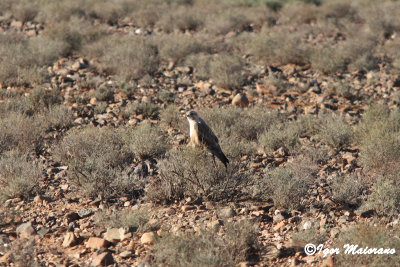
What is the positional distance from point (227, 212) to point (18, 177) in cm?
273

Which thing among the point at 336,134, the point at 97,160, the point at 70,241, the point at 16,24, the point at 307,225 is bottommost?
the point at 336,134

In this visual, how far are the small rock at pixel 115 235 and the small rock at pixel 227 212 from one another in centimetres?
123

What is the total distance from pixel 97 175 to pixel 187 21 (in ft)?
37.0

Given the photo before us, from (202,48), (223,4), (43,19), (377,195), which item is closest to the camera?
(377,195)

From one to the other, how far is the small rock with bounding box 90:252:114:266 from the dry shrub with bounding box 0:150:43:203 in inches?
72.8

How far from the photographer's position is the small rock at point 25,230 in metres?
4.82

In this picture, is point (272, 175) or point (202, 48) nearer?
point (272, 175)

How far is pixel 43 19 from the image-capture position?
52.5 ft

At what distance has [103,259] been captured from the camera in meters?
4.27

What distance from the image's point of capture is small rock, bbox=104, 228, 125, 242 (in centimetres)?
471

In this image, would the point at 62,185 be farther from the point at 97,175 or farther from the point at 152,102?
the point at 152,102

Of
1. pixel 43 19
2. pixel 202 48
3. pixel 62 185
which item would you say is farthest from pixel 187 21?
pixel 62 185

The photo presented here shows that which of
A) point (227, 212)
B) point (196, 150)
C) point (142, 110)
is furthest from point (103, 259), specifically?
point (142, 110)

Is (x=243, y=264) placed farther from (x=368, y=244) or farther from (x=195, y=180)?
(x=195, y=180)
